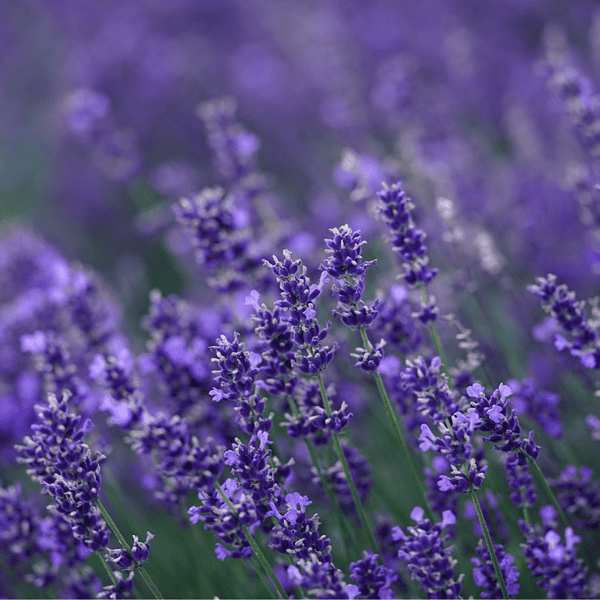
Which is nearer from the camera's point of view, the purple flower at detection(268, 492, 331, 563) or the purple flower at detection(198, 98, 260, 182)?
the purple flower at detection(268, 492, 331, 563)

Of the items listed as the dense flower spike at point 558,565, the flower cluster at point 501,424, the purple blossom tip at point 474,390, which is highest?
the purple blossom tip at point 474,390

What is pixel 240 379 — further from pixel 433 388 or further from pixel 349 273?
pixel 433 388

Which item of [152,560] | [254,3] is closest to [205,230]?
[152,560]

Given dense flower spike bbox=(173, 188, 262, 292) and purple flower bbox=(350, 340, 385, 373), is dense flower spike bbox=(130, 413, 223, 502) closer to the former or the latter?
purple flower bbox=(350, 340, 385, 373)

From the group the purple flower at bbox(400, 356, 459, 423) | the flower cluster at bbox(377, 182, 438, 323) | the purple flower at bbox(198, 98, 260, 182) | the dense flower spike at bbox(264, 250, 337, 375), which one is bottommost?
the purple flower at bbox(400, 356, 459, 423)

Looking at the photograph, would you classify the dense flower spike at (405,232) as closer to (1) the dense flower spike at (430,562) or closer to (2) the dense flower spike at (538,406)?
(2) the dense flower spike at (538,406)

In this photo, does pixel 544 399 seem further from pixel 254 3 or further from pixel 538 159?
pixel 254 3

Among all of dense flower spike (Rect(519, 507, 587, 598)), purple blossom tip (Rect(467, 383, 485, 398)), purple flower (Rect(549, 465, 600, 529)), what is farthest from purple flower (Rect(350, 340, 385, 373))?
purple flower (Rect(549, 465, 600, 529))

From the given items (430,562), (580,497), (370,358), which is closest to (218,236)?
(370,358)

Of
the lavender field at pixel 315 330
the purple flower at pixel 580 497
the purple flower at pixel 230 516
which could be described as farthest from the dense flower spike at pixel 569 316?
the purple flower at pixel 230 516

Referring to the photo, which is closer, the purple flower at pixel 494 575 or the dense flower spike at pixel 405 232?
the purple flower at pixel 494 575
